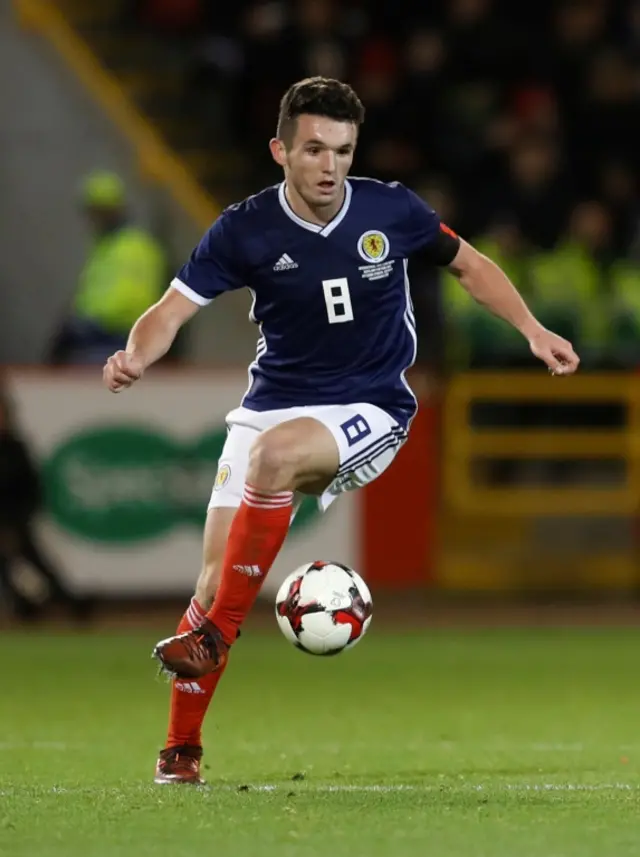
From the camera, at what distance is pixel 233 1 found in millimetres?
16141

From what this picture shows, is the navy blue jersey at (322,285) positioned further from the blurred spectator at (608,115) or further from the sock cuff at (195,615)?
the blurred spectator at (608,115)

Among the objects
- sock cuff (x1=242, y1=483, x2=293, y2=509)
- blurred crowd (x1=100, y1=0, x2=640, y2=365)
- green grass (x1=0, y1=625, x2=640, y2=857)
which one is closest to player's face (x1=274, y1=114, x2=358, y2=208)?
sock cuff (x1=242, y1=483, x2=293, y2=509)

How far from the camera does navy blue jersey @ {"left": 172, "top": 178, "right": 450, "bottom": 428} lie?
620 cm

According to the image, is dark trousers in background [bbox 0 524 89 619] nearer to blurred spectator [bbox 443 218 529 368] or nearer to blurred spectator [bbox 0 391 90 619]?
blurred spectator [bbox 0 391 90 619]

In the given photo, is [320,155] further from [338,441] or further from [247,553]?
[247,553]

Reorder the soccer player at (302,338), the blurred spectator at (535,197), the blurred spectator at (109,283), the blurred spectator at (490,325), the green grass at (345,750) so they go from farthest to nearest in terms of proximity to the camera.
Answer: the blurred spectator at (535,197) → the blurred spectator at (490,325) → the blurred spectator at (109,283) → the soccer player at (302,338) → the green grass at (345,750)

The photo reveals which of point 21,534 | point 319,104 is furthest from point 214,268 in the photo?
point 21,534

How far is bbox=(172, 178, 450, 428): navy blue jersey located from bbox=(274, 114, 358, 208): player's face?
0.43 feet

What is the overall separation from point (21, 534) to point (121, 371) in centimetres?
638

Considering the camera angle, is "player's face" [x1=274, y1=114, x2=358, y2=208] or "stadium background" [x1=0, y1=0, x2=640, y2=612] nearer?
"player's face" [x1=274, y1=114, x2=358, y2=208]

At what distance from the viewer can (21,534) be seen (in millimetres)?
12141

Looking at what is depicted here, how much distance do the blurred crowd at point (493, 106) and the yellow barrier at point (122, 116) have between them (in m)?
0.68

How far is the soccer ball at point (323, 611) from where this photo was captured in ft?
19.9

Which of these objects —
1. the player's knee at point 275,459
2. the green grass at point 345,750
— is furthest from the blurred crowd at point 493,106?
the player's knee at point 275,459
